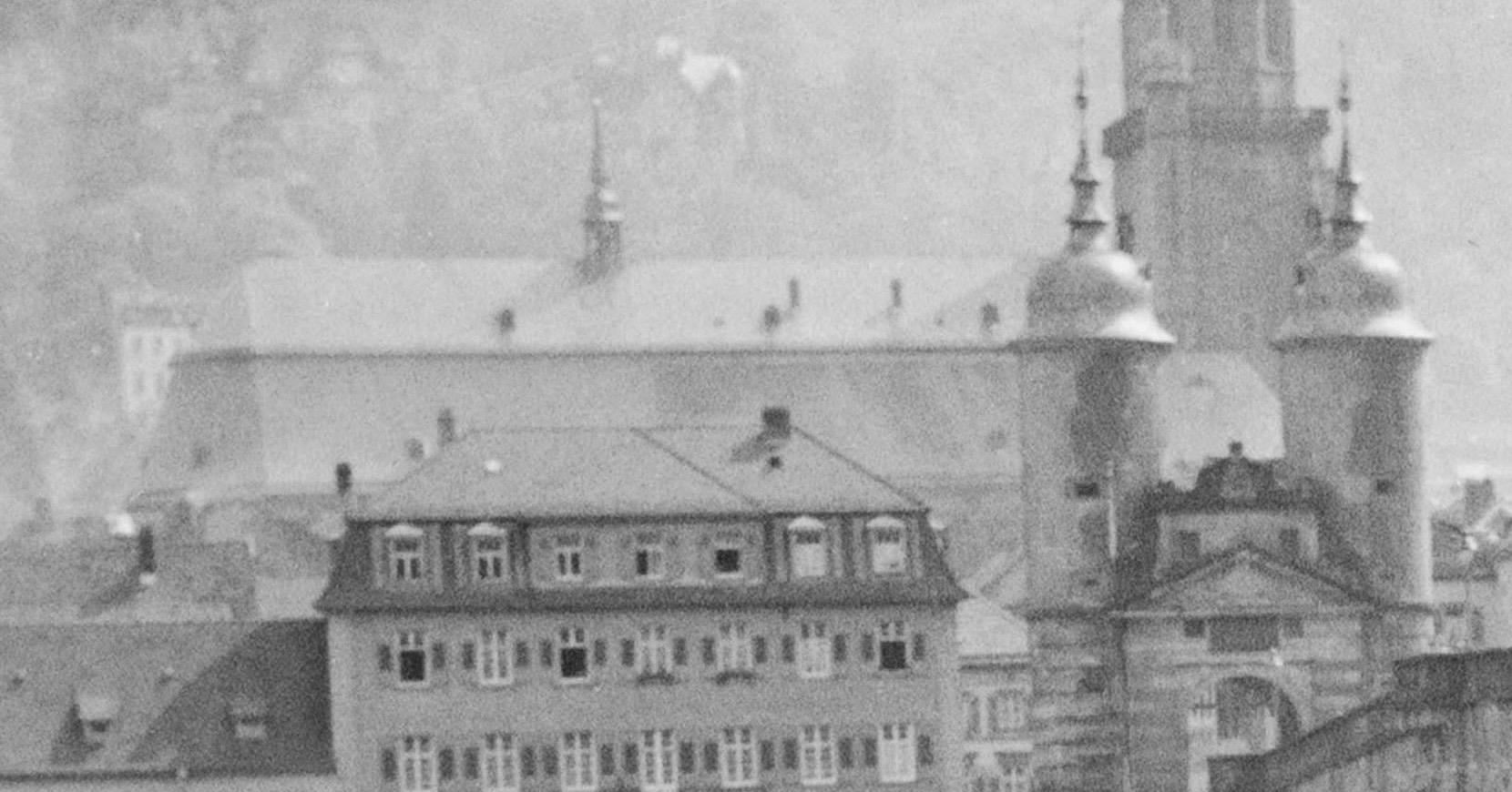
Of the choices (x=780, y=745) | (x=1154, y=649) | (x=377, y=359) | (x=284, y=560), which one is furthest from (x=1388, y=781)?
(x=377, y=359)

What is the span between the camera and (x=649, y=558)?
114875 mm

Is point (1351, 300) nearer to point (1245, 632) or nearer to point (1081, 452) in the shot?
point (1081, 452)

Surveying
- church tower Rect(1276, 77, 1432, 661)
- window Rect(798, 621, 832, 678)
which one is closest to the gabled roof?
church tower Rect(1276, 77, 1432, 661)

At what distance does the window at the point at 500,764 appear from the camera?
112312mm

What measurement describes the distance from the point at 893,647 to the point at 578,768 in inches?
281

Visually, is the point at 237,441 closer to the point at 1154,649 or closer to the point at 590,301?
the point at 590,301

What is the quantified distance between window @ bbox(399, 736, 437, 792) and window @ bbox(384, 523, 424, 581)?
11.6 feet

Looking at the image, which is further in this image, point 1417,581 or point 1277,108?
point 1277,108

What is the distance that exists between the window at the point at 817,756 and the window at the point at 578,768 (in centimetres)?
422

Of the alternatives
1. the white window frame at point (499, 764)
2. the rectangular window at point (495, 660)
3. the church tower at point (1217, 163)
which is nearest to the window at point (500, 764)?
the white window frame at point (499, 764)

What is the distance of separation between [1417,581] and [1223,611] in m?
5.51

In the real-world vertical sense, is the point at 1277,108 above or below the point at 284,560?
above

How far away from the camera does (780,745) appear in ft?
372

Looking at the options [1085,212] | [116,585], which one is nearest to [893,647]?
[1085,212]
